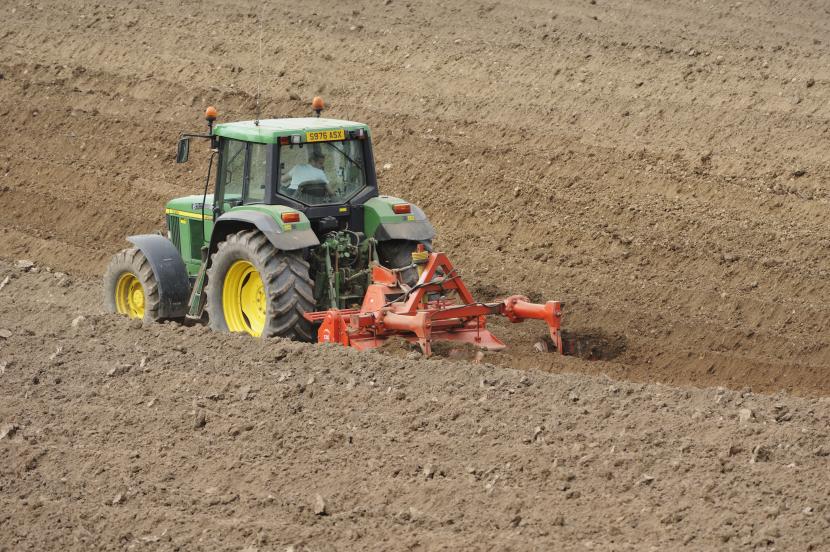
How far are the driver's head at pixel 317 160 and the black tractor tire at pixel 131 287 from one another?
71.3 inches

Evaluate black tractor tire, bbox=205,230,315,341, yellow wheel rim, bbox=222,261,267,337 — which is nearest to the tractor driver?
black tractor tire, bbox=205,230,315,341

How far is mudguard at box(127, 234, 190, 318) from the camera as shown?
11.9 m

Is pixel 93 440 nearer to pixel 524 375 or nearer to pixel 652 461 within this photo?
pixel 524 375

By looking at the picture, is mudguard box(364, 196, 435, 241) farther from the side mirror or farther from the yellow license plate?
the side mirror

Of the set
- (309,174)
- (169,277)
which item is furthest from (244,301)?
(309,174)

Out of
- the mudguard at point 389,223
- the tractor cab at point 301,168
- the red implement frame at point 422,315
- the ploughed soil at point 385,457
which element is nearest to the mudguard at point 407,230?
the mudguard at point 389,223

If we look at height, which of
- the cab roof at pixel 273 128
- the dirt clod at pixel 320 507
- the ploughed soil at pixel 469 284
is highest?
the cab roof at pixel 273 128

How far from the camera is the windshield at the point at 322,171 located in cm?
1140

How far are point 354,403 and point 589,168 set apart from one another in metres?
7.70

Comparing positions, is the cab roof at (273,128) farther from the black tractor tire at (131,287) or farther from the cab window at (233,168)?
the black tractor tire at (131,287)

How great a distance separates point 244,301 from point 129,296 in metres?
1.52

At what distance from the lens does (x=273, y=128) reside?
449 inches

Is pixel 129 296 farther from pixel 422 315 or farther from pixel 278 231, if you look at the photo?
pixel 422 315

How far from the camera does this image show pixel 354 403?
9219 mm
